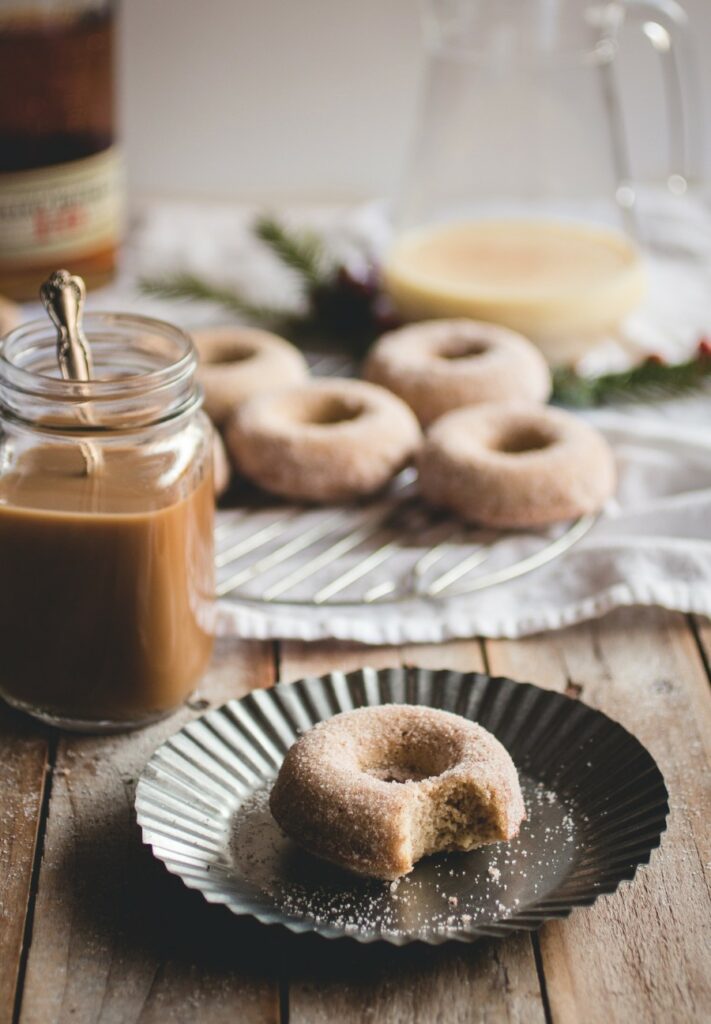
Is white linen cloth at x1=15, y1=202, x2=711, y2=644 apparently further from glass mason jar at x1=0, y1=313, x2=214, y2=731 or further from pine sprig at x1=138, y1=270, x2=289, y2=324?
glass mason jar at x1=0, y1=313, x2=214, y2=731

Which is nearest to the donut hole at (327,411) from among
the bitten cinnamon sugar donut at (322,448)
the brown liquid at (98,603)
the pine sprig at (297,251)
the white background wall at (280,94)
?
the bitten cinnamon sugar donut at (322,448)

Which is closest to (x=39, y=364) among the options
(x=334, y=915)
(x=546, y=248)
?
(x=334, y=915)

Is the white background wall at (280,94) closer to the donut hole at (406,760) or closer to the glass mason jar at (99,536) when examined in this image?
the glass mason jar at (99,536)

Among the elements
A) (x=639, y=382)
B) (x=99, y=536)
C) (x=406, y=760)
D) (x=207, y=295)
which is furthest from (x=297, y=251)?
(x=406, y=760)

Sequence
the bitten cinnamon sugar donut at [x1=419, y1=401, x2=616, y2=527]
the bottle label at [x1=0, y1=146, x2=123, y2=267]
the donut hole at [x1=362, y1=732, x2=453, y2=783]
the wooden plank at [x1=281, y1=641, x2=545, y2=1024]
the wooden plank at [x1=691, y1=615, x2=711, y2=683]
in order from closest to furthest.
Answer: the wooden plank at [x1=281, y1=641, x2=545, y2=1024]
the donut hole at [x1=362, y1=732, x2=453, y2=783]
the wooden plank at [x1=691, y1=615, x2=711, y2=683]
the bitten cinnamon sugar donut at [x1=419, y1=401, x2=616, y2=527]
the bottle label at [x1=0, y1=146, x2=123, y2=267]

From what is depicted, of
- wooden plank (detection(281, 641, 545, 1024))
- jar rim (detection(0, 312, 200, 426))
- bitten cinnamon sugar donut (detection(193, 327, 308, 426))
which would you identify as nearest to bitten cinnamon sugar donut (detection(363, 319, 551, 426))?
bitten cinnamon sugar donut (detection(193, 327, 308, 426))
